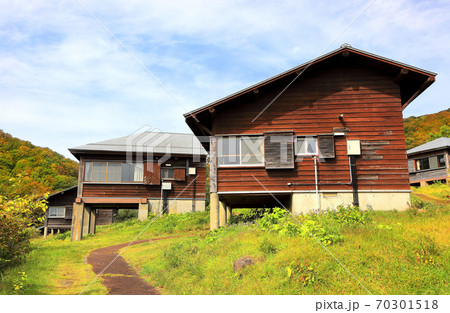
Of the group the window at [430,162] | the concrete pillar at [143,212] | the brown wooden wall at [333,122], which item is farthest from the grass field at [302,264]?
the window at [430,162]

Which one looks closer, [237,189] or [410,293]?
[410,293]

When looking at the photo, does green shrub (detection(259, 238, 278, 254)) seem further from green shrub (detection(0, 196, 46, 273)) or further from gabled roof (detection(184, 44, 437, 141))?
gabled roof (detection(184, 44, 437, 141))

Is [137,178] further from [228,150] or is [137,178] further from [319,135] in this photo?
[319,135]

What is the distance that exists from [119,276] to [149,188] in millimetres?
17771

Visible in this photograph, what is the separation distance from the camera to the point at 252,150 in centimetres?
1568

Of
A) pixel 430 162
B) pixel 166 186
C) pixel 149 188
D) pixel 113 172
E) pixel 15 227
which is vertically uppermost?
pixel 430 162

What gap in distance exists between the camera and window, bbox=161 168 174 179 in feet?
94.0

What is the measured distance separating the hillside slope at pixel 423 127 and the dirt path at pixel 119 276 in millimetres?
60989

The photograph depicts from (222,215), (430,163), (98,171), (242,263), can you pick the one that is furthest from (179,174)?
(430,163)

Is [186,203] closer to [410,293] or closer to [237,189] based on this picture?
[237,189]

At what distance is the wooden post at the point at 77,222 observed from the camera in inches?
995

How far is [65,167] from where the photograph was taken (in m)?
78.6
